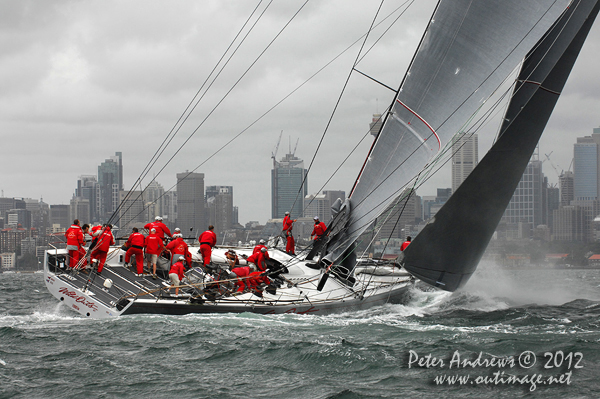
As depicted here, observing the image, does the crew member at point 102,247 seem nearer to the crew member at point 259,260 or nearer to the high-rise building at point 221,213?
the crew member at point 259,260

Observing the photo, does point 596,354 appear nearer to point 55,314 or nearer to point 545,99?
point 545,99

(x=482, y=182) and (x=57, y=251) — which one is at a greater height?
(x=482, y=182)

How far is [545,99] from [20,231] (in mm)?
80823

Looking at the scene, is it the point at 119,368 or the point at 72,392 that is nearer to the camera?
the point at 72,392

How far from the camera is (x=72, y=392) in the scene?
282 inches

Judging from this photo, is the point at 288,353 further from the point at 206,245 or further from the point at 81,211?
the point at 81,211

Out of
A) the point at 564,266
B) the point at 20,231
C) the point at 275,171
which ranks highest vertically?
the point at 275,171

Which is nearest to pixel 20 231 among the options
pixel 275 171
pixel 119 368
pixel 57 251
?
pixel 275 171

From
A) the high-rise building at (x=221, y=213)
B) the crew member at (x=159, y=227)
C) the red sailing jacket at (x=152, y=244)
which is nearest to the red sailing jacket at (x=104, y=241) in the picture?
the red sailing jacket at (x=152, y=244)

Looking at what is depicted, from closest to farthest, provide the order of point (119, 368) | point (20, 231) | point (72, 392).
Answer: point (72, 392) < point (119, 368) < point (20, 231)

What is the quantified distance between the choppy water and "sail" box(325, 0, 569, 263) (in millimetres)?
2914

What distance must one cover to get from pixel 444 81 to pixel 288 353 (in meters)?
6.92

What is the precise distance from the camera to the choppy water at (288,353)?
730 cm

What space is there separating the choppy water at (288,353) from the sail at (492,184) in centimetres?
115
